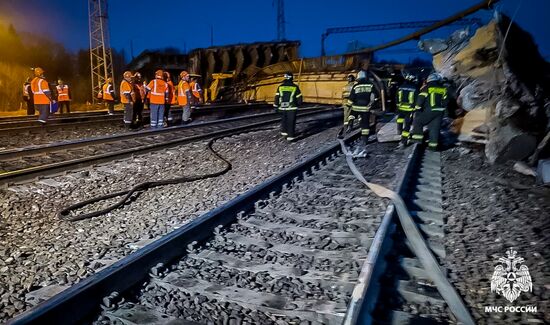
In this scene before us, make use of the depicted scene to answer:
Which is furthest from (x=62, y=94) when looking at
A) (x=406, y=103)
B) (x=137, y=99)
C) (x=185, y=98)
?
(x=406, y=103)

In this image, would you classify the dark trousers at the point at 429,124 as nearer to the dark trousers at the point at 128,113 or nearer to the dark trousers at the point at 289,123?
the dark trousers at the point at 289,123

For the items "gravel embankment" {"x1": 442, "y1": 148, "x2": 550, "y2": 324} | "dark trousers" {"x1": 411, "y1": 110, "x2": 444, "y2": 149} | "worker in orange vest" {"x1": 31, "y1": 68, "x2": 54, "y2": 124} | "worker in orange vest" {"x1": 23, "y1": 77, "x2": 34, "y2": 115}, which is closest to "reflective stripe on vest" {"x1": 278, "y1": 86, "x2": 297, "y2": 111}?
"dark trousers" {"x1": 411, "y1": 110, "x2": 444, "y2": 149}

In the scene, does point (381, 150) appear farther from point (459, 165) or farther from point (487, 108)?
point (487, 108)

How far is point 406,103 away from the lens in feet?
30.6

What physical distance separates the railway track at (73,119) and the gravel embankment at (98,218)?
4777 millimetres

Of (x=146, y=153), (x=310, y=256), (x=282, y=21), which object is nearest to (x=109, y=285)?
(x=310, y=256)

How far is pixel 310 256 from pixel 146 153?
5859 millimetres

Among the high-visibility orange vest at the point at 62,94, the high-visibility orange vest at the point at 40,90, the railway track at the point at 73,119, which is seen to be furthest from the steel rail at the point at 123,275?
the high-visibility orange vest at the point at 62,94

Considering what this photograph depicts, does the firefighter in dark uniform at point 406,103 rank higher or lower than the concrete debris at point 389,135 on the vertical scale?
higher

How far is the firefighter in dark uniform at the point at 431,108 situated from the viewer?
27.5 feet

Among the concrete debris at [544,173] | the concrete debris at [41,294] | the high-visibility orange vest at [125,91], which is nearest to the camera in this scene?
the concrete debris at [41,294]

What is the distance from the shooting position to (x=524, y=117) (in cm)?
734

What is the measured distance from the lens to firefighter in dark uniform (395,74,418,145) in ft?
29.5

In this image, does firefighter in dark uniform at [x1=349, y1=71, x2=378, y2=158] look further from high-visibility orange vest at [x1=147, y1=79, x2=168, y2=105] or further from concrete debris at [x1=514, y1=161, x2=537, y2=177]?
high-visibility orange vest at [x1=147, y1=79, x2=168, y2=105]
